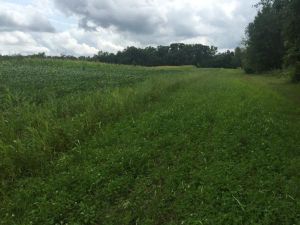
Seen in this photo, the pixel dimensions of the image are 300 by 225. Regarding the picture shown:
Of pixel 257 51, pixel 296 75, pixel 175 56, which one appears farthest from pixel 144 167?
pixel 175 56

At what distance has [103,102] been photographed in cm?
1588

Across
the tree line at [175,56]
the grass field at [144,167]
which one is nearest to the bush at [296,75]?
the grass field at [144,167]

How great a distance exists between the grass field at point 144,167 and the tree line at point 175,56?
4063 inches

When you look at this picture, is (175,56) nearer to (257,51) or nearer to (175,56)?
(175,56)

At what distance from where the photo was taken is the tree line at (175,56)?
121 meters

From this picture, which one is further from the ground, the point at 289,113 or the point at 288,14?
the point at 288,14

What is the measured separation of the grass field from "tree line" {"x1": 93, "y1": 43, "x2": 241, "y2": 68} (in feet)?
339

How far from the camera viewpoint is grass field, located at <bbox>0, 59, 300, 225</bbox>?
23.3 feet

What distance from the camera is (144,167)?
30.4 ft

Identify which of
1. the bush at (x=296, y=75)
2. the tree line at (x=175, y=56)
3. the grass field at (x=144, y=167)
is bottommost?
the tree line at (x=175, y=56)

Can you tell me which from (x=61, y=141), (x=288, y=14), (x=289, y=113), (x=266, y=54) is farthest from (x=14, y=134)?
(x=266, y=54)

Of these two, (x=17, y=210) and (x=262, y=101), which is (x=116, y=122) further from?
(x=262, y=101)

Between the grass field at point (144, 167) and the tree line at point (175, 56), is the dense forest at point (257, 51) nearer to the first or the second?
the tree line at point (175, 56)

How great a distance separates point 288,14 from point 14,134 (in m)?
17.8
